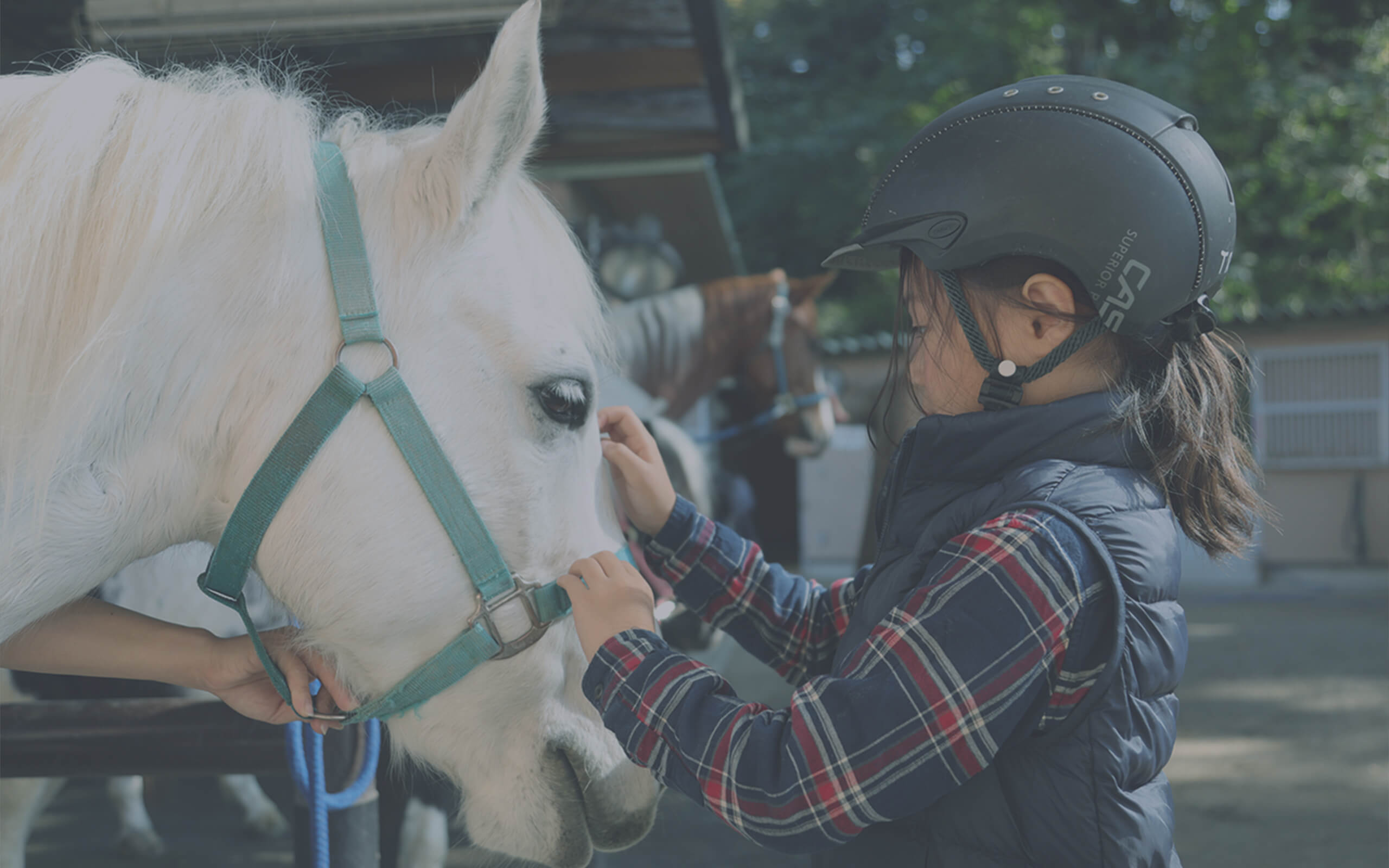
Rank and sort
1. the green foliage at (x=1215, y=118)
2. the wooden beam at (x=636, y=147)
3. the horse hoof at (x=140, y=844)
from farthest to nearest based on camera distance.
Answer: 1. the green foliage at (x=1215, y=118)
2. the wooden beam at (x=636, y=147)
3. the horse hoof at (x=140, y=844)

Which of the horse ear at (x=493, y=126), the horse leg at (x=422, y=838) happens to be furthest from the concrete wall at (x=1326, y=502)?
the horse ear at (x=493, y=126)

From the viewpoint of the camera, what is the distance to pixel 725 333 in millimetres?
5230

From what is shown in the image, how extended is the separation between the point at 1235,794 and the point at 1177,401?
11.0ft

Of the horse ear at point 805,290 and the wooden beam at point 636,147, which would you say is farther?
the horse ear at point 805,290

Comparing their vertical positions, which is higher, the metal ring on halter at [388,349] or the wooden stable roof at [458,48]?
the wooden stable roof at [458,48]

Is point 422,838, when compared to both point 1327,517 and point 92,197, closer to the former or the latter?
point 92,197

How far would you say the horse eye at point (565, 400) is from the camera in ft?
3.56

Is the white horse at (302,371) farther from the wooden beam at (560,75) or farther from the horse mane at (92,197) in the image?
the wooden beam at (560,75)

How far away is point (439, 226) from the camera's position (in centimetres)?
107

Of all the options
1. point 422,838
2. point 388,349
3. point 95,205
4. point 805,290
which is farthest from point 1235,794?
point 95,205

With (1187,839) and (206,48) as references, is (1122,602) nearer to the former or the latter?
(206,48)

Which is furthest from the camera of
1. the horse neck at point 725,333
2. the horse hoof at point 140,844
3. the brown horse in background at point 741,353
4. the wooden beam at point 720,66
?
the horse neck at point 725,333

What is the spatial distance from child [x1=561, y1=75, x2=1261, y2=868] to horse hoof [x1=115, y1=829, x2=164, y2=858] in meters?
2.90

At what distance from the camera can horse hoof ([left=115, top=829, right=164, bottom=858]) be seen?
3.14m
